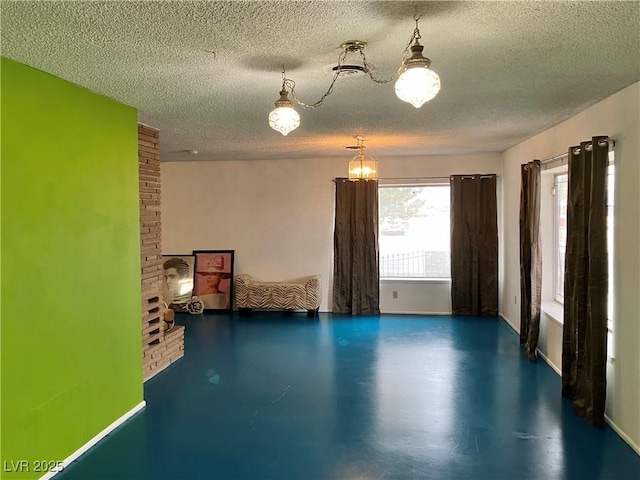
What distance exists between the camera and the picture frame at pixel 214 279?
7.54 m

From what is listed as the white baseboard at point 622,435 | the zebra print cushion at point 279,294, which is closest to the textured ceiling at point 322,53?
the white baseboard at point 622,435

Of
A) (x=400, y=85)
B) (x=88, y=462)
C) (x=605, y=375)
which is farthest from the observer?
→ (x=605, y=375)

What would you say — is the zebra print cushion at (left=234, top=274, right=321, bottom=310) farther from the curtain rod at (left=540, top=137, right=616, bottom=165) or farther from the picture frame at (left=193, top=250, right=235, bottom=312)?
the curtain rod at (left=540, top=137, right=616, bottom=165)

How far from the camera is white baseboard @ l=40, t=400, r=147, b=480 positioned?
2914 mm

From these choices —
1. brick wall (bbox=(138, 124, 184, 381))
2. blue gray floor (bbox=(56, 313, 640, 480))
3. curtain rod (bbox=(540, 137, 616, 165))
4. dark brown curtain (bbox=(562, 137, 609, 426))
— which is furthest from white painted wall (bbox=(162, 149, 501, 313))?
dark brown curtain (bbox=(562, 137, 609, 426))

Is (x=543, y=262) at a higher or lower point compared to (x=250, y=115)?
lower

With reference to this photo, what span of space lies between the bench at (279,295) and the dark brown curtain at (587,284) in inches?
152

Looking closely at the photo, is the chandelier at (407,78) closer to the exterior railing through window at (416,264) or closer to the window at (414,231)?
the window at (414,231)

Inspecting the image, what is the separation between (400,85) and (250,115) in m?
2.34

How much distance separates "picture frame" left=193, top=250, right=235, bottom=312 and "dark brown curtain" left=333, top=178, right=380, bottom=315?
1.69 m

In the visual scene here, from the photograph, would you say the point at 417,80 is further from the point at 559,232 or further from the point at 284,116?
the point at 559,232

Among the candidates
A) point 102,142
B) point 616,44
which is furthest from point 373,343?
point 616,44

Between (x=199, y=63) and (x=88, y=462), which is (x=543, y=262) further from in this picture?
(x=88, y=462)

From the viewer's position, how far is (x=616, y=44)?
2381 mm
